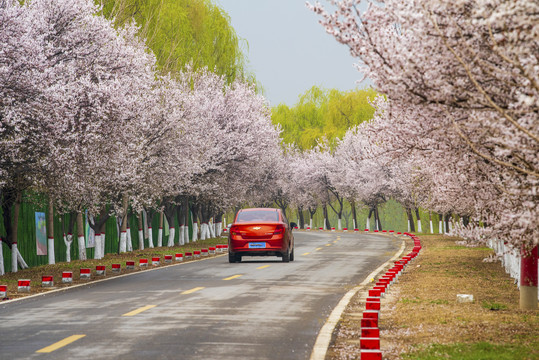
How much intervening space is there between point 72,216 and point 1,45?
14.7 meters

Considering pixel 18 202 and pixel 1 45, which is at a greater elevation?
pixel 1 45

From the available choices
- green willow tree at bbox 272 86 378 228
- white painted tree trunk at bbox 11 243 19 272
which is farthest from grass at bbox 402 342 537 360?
green willow tree at bbox 272 86 378 228

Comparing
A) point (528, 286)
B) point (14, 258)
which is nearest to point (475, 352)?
point (528, 286)

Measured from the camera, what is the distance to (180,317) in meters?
11.6

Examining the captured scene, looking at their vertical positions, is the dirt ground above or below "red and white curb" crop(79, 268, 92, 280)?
below

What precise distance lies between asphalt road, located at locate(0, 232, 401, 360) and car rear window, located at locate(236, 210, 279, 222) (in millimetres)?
4615

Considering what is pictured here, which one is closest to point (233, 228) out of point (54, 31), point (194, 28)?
point (54, 31)

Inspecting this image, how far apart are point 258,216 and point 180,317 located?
→ 13794mm

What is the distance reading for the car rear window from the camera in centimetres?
2509

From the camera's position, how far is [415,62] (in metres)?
7.53

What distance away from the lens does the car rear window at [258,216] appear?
25.1 metres

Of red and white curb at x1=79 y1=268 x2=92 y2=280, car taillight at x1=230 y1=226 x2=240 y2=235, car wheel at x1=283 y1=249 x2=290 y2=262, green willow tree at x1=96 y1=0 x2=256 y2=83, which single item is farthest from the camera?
green willow tree at x1=96 y1=0 x2=256 y2=83

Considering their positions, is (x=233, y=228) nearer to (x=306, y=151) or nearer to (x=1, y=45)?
(x=1, y=45)

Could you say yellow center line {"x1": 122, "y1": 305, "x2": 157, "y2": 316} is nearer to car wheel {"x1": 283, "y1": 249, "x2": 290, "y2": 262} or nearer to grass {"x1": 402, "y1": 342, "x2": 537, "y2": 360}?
grass {"x1": 402, "y1": 342, "x2": 537, "y2": 360}
